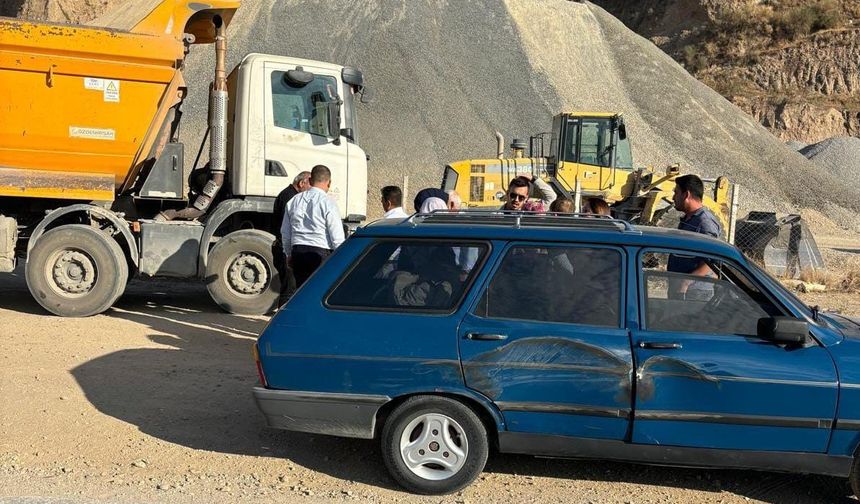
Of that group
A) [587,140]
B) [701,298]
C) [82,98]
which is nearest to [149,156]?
[82,98]

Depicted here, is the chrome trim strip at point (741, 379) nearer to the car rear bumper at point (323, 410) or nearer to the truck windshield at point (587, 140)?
the car rear bumper at point (323, 410)

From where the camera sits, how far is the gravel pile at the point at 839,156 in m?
36.0

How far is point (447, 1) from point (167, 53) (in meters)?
28.4

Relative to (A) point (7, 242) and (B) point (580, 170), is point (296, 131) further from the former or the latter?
(B) point (580, 170)

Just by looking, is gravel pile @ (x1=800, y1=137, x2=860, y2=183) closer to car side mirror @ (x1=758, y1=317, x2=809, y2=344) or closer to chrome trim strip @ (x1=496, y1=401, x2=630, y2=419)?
car side mirror @ (x1=758, y1=317, x2=809, y2=344)

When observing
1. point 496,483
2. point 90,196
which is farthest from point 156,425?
point 90,196

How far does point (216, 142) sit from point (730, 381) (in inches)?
287

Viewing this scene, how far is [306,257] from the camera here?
7.91m

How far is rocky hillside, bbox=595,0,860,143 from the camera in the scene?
44.7m

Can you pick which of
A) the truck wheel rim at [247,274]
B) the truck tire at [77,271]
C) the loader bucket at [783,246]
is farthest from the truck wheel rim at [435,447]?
the loader bucket at [783,246]

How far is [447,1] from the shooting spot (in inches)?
1417

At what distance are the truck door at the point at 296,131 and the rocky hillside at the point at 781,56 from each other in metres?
39.6

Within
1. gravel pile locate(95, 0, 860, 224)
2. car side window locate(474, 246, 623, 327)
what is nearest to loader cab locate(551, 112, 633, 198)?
gravel pile locate(95, 0, 860, 224)

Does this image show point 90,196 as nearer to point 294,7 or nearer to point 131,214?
point 131,214
